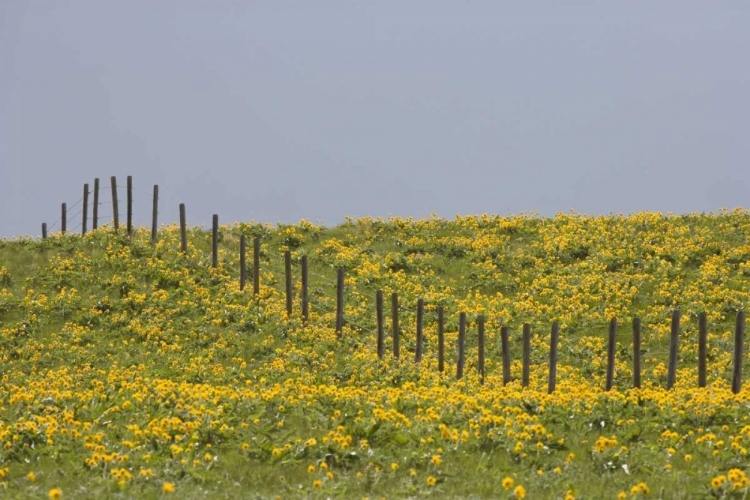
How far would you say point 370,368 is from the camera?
29156 mm

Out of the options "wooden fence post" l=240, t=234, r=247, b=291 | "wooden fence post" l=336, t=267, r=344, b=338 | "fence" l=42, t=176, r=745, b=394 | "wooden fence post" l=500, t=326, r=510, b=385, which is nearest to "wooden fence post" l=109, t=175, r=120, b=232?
"fence" l=42, t=176, r=745, b=394

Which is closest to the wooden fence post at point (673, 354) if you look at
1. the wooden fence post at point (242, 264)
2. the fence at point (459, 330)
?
the fence at point (459, 330)

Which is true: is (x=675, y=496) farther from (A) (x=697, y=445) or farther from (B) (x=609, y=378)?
(B) (x=609, y=378)

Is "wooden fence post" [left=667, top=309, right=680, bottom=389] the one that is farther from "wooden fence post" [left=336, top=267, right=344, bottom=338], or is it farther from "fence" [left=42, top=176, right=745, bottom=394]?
"wooden fence post" [left=336, top=267, right=344, bottom=338]

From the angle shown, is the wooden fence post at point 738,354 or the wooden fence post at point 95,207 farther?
the wooden fence post at point 95,207

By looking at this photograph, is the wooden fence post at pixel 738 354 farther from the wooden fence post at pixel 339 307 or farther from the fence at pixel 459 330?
the wooden fence post at pixel 339 307

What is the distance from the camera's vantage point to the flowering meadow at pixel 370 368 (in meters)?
14.1

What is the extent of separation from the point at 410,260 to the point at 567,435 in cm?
2878

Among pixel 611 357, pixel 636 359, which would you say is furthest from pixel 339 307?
pixel 636 359

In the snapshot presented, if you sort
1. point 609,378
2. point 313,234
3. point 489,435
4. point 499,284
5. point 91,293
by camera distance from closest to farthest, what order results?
1. point 489,435
2. point 609,378
3. point 91,293
4. point 499,284
5. point 313,234

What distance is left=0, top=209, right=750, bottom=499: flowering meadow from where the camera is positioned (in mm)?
14062

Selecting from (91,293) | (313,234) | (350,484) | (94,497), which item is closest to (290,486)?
(350,484)

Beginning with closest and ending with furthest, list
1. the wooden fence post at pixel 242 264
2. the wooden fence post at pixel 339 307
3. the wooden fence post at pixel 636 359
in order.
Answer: the wooden fence post at pixel 636 359 < the wooden fence post at pixel 339 307 < the wooden fence post at pixel 242 264

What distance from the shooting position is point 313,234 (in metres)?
50.1
